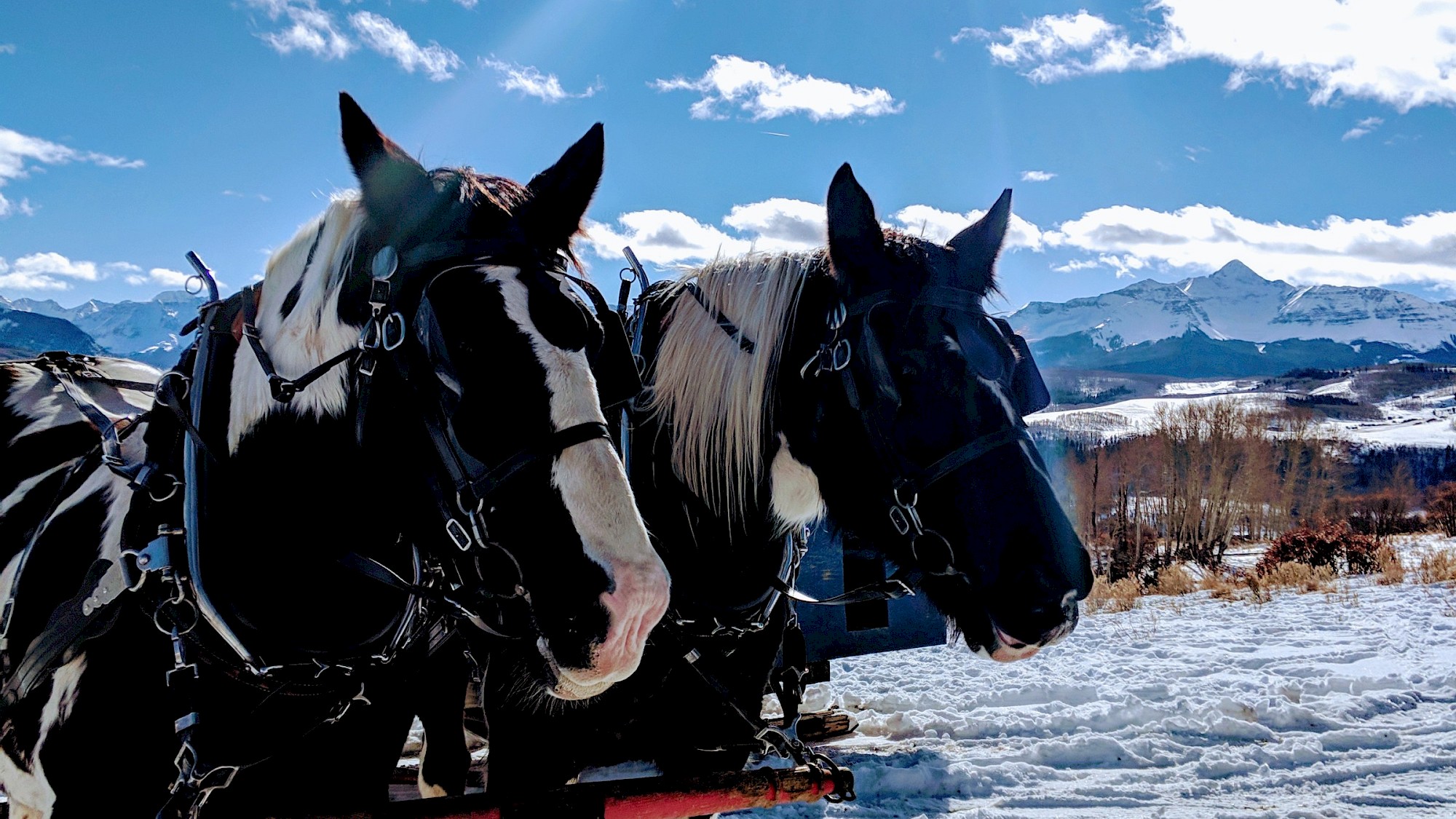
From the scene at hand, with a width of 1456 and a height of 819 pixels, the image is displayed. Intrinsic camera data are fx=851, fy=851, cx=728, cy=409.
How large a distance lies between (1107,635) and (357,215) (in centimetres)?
959

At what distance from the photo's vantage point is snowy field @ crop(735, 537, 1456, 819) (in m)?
5.01

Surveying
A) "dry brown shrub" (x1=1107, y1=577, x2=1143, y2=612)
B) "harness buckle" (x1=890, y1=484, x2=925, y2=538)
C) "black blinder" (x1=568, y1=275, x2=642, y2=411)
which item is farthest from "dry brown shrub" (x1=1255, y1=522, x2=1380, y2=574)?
"black blinder" (x1=568, y1=275, x2=642, y2=411)

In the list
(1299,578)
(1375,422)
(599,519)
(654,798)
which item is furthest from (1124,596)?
(1375,422)

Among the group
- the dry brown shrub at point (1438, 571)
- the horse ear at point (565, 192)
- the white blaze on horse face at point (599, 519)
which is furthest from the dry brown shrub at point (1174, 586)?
the white blaze on horse face at point (599, 519)

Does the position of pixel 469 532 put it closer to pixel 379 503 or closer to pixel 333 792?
pixel 379 503

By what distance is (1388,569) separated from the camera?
1316 cm

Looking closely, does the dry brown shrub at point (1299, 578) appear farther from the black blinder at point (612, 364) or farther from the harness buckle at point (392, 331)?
the harness buckle at point (392, 331)

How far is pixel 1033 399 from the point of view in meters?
→ 2.37

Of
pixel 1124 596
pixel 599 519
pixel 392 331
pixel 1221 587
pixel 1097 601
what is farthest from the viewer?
pixel 1124 596

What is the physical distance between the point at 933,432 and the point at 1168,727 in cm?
517

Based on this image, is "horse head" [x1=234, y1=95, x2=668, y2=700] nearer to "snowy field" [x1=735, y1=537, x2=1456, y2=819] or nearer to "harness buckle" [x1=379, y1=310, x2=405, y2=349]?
"harness buckle" [x1=379, y1=310, x2=405, y2=349]

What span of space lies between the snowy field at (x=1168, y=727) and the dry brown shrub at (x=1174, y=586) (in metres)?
5.08

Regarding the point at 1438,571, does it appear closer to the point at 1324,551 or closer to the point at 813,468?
the point at 1324,551

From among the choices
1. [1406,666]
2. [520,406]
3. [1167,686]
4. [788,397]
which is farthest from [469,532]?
[1406,666]
